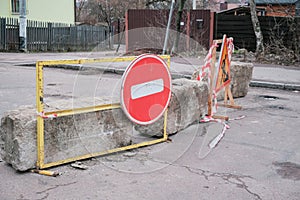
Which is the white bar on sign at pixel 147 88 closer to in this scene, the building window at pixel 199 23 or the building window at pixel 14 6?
the building window at pixel 199 23

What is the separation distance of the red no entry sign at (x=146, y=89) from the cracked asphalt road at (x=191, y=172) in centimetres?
49

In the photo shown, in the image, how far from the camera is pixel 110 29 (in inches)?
1432

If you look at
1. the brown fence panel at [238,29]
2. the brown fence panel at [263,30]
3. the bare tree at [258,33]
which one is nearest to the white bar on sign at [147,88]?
the brown fence panel at [263,30]

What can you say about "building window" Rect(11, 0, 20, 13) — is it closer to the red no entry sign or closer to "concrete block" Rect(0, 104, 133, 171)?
the red no entry sign

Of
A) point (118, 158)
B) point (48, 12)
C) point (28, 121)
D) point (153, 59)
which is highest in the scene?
point (48, 12)

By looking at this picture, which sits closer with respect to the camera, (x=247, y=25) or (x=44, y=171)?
(x=44, y=171)

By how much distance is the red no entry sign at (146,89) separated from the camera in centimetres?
516

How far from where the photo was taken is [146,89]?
5414mm

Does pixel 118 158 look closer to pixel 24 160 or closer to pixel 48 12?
pixel 24 160

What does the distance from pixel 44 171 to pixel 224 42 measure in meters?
4.58

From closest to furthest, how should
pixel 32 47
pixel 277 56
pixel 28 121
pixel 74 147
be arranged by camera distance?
pixel 28 121
pixel 74 147
pixel 277 56
pixel 32 47

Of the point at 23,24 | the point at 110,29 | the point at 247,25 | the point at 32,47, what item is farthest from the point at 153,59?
the point at 110,29

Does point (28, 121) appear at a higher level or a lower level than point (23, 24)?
lower

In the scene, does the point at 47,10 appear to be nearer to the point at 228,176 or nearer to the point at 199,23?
the point at 199,23
